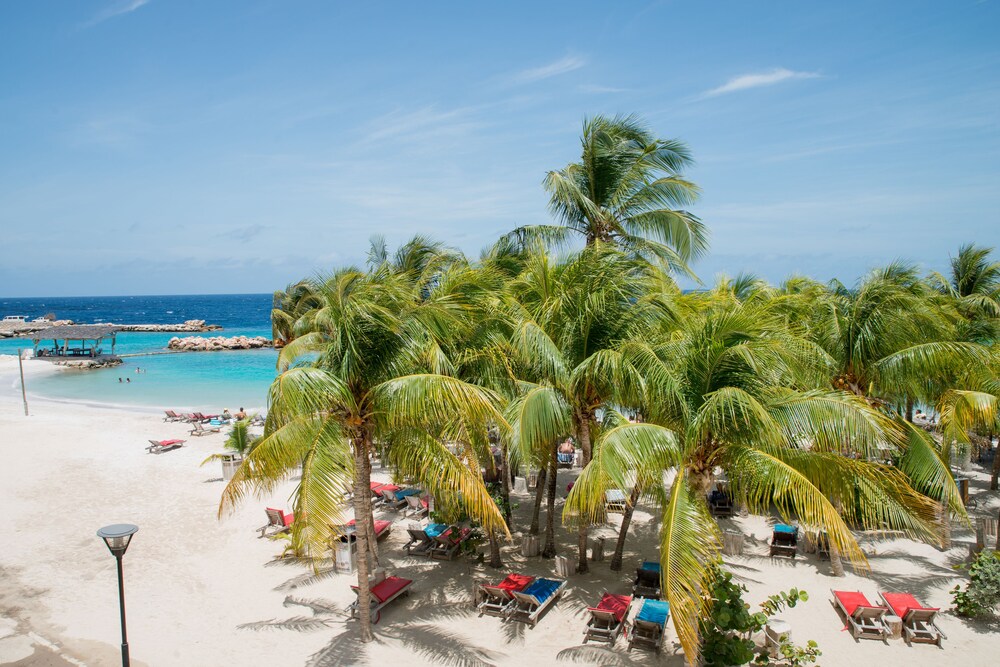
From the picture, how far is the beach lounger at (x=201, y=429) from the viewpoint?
22.5 metres

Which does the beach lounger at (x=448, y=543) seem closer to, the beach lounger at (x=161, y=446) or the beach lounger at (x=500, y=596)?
the beach lounger at (x=500, y=596)

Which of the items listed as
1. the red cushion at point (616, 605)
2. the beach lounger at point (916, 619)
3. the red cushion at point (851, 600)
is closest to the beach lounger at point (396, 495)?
the red cushion at point (616, 605)

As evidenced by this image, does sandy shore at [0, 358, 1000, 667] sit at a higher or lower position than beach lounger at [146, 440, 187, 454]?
lower

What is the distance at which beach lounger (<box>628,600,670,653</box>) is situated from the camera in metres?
7.89

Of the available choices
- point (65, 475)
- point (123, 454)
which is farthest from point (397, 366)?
point (123, 454)

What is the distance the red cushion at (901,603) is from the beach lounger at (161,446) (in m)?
19.8

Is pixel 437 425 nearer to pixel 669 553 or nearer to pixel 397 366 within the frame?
pixel 397 366

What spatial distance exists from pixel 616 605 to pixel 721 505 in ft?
19.1

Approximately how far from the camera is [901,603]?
27.5 ft

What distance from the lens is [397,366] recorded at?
7.54 m

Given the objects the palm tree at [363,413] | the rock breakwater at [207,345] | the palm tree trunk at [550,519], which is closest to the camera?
the palm tree at [363,413]

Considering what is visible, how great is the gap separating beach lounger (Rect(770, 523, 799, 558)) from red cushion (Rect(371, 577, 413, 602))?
6.41 m

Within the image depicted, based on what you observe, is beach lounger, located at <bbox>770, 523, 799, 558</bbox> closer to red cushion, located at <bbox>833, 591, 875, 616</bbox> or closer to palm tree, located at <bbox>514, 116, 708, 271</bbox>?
red cushion, located at <bbox>833, 591, 875, 616</bbox>

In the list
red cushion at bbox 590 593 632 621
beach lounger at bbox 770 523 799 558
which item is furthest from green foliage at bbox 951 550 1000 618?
red cushion at bbox 590 593 632 621
